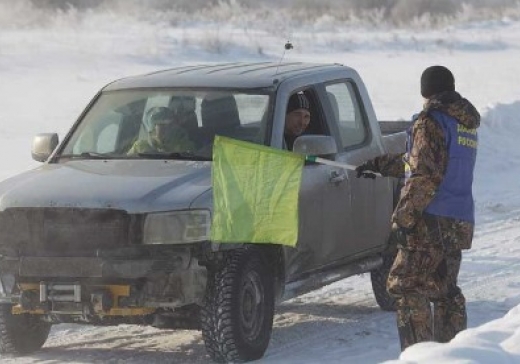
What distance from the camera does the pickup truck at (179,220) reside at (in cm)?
799

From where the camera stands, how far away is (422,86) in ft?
25.2

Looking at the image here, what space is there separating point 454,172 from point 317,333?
2.18 meters

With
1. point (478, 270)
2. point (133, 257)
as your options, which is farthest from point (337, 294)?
point (133, 257)

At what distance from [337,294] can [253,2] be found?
195ft

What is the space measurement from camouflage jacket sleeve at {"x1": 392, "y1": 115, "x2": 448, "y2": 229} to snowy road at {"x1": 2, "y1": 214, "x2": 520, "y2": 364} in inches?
48.3

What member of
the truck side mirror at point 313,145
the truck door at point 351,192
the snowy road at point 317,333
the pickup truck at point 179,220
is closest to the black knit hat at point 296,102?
the pickup truck at point 179,220

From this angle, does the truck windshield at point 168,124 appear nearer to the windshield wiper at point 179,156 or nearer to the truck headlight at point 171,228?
the windshield wiper at point 179,156

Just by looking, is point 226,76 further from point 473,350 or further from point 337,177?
point 473,350

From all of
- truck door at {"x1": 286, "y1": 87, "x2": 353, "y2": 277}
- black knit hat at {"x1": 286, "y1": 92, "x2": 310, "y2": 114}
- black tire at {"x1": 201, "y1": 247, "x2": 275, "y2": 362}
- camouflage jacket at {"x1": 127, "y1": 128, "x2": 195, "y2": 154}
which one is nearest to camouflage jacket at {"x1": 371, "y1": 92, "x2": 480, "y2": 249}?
black tire at {"x1": 201, "y1": 247, "x2": 275, "y2": 362}

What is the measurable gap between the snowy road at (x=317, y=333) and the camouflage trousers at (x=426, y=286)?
0.69 meters

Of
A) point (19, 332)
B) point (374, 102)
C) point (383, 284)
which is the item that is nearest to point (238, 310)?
point (19, 332)

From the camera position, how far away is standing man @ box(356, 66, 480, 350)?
755cm

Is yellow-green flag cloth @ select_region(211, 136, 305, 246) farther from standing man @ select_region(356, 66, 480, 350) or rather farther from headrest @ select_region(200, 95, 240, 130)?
standing man @ select_region(356, 66, 480, 350)

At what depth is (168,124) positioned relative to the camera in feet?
30.1
